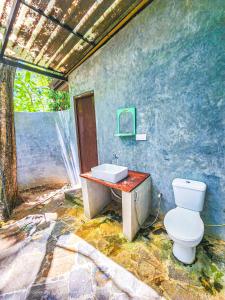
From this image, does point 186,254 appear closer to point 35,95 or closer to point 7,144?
point 7,144

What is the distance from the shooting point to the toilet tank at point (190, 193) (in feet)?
5.23

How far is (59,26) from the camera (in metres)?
1.94

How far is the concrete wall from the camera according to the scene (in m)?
3.66

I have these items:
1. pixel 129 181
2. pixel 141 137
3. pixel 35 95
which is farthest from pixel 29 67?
pixel 35 95

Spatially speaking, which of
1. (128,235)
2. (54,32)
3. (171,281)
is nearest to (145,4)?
(54,32)

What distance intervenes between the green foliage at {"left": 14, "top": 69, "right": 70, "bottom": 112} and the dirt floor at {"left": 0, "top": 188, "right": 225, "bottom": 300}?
4607mm

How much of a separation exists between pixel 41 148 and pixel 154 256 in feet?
11.8

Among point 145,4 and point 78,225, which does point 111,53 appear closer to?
point 145,4

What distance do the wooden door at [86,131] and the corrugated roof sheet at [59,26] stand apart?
0.85m

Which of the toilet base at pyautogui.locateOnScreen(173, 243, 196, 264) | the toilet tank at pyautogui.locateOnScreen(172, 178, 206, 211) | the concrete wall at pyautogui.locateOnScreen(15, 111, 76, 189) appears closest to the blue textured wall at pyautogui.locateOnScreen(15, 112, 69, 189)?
the concrete wall at pyautogui.locateOnScreen(15, 111, 76, 189)

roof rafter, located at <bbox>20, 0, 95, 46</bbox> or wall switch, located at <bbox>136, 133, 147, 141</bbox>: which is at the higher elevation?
roof rafter, located at <bbox>20, 0, 95, 46</bbox>

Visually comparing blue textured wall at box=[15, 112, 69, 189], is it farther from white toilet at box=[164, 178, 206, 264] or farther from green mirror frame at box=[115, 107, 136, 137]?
white toilet at box=[164, 178, 206, 264]

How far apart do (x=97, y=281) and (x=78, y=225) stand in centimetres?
88

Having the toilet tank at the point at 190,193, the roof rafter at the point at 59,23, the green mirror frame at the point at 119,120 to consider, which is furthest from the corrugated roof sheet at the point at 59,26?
the toilet tank at the point at 190,193
